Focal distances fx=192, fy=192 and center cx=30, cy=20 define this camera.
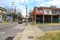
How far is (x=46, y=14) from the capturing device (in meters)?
76.8

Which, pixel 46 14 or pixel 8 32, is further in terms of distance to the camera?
pixel 46 14

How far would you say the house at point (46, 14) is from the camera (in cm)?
7591

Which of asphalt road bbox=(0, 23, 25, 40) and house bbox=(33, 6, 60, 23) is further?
house bbox=(33, 6, 60, 23)

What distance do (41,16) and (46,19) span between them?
3.09m

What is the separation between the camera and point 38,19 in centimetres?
8050

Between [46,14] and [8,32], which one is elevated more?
[46,14]

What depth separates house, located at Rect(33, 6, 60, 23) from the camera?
249 feet

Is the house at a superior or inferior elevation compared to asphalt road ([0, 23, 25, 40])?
superior

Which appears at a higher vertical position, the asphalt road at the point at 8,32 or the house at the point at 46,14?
the house at the point at 46,14

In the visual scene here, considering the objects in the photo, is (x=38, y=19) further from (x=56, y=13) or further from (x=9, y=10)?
(x=9, y=10)

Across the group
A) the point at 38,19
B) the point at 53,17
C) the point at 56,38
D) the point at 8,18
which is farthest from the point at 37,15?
the point at 56,38

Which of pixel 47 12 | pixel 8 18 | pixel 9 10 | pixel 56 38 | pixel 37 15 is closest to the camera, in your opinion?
pixel 56 38

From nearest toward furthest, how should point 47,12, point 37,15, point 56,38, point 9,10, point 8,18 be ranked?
point 56,38 < point 47,12 < point 37,15 < point 8,18 < point 9,10

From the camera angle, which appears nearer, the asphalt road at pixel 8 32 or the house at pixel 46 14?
the asphalt road at pixel 8 32
